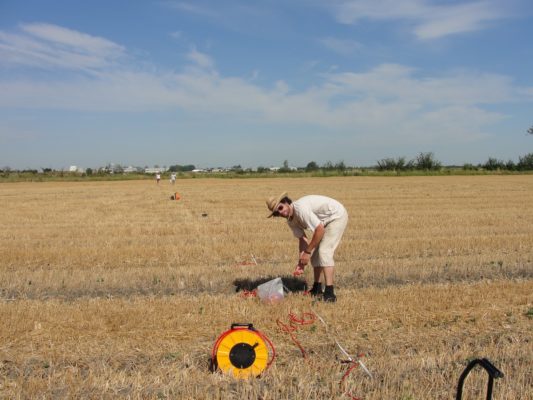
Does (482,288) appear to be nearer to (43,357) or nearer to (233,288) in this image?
(233,288)

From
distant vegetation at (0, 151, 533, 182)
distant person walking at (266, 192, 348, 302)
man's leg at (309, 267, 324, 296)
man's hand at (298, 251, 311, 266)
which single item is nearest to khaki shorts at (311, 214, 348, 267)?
distant person walking at (266, 192, 348, 302)

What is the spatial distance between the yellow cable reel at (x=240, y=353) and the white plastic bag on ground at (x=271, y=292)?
2.23 metres

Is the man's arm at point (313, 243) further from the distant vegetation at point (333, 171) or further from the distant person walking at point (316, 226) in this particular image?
the distant vegetation at point (333, 171)

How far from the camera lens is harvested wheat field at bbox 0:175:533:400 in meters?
4.70

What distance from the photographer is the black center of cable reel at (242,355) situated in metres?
4.86

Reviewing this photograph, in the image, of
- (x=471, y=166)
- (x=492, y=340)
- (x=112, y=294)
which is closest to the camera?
(x=492, y=340)

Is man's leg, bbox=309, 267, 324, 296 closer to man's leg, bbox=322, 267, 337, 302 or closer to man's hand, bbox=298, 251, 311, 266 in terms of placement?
man's leg, bbox=322, 267, 337, 302

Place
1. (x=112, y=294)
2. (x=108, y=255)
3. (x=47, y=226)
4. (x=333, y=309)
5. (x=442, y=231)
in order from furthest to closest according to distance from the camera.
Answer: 1. (x=47, y=226)
2. (x=442, y=231)
3. (x=108, y=255)
4. (x=112, y=294)
5. (x=333, y=309)

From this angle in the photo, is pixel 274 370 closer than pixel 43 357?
Yes

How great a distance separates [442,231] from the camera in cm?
1422

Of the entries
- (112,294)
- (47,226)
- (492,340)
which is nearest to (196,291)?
(112,294)

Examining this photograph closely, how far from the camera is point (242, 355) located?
16.0 feet

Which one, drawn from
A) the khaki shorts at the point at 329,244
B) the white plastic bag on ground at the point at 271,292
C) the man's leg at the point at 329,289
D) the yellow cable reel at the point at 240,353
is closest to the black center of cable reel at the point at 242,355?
the yellow cable reel at the point at 240,353

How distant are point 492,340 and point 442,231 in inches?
347
